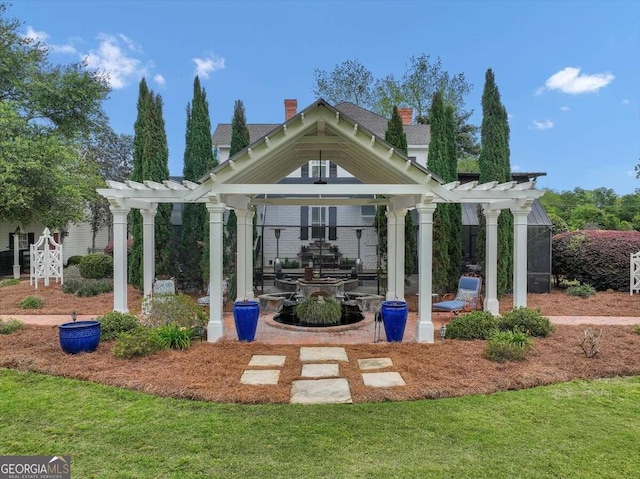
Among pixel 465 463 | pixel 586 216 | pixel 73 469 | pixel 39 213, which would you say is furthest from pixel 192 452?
pixel 586 216

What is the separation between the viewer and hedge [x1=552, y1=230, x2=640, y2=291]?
13430 mm

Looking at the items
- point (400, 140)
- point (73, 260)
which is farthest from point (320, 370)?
point (73, 260)

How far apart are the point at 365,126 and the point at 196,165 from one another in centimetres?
1310

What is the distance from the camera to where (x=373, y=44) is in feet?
92.1

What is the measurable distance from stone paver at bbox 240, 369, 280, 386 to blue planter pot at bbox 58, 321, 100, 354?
2900 mm

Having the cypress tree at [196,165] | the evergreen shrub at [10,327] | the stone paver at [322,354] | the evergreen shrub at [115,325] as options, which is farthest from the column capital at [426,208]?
the evergreen shrub at [10,327]

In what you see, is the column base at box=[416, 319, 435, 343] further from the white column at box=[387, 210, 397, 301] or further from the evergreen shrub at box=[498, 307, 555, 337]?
the white column at box=[387, 210, 397, 301]

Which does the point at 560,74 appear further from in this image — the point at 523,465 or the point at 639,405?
the point at 523,465

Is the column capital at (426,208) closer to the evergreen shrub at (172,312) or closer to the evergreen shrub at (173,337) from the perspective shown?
the evergreen shrub at (172,312)

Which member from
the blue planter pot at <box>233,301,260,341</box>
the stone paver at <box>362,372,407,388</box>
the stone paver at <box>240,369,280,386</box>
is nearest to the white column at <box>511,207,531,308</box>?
the stone paver at <box>362,372,407,388</box>

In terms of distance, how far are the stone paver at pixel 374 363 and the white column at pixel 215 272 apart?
294 centimetres

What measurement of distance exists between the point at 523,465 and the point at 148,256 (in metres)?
9.18

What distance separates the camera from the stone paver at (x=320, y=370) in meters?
5.73

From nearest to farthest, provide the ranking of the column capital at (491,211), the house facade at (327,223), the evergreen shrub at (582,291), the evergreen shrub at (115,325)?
the evergreen shrub at (115,325), the column capital at (491,211), the evergreen shrub at (582,291), the house facade at (327,223)
